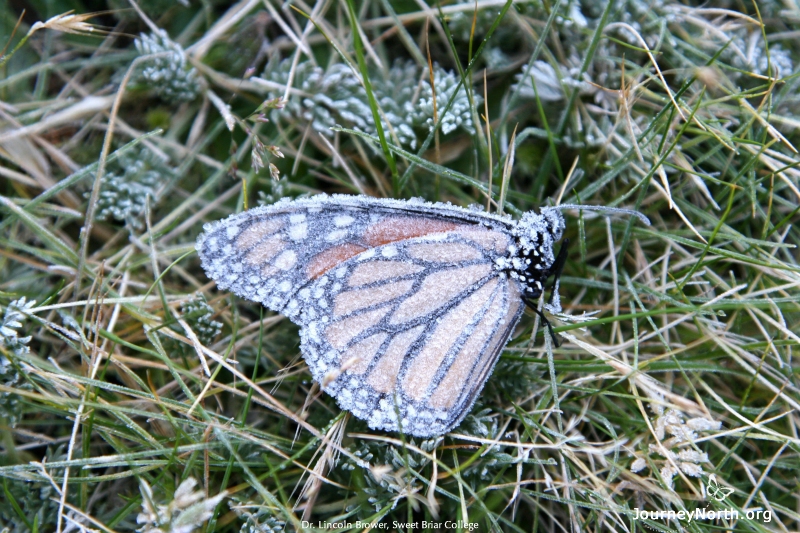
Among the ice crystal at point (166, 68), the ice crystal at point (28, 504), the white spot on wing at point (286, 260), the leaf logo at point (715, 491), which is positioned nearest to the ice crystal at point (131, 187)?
the ice crystal at point (166, 68)

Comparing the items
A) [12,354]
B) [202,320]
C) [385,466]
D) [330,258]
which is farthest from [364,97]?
[12,354]

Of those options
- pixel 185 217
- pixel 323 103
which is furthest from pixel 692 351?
pixel 185 217

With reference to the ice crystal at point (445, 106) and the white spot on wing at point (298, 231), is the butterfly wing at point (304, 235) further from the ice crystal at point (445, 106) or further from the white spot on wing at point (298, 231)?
the ice crystal at point (445, 106)

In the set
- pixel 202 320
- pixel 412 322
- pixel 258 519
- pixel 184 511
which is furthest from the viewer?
pixel 202 320

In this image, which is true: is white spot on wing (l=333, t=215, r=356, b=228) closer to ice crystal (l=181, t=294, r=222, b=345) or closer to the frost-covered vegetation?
the frost-covered vegetation

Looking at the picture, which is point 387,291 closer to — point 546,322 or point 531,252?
point 531,252

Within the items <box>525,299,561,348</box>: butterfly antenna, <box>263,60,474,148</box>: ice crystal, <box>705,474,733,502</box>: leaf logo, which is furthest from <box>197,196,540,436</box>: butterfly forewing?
<box>705,474,733,502</box>: leaf logo
